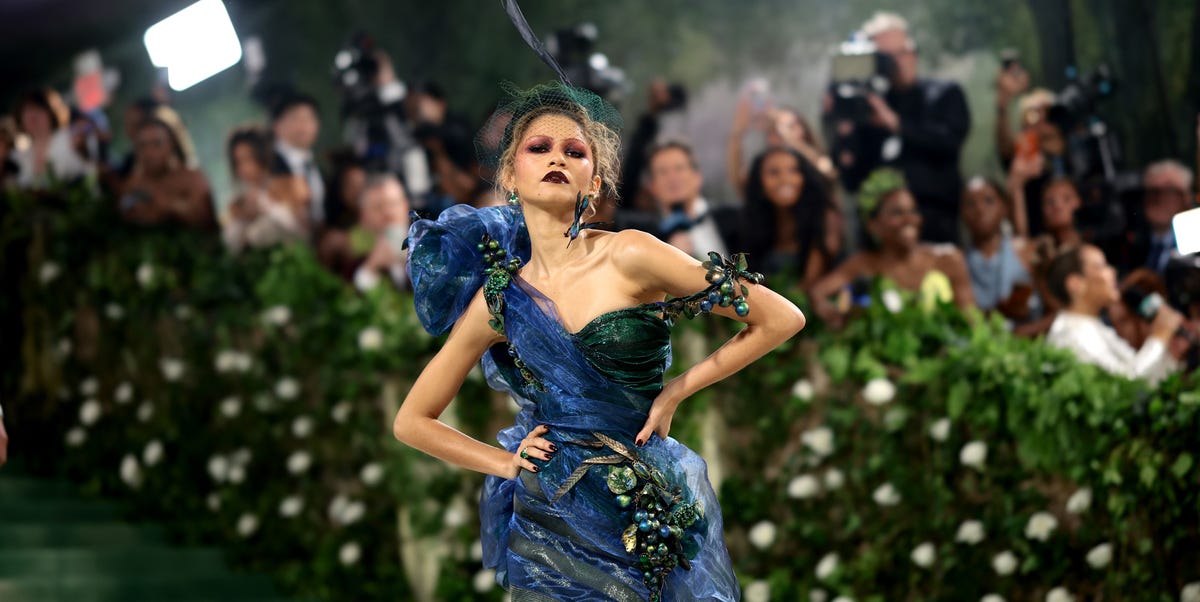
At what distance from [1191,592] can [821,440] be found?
1487 mm

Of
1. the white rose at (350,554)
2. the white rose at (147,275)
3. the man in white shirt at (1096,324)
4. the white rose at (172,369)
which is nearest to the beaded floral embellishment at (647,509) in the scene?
the man in white shirt at (1096,324)

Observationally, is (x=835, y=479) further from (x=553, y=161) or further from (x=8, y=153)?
(x=8, y=153)

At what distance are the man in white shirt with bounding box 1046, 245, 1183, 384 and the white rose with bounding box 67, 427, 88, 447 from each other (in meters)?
4.66

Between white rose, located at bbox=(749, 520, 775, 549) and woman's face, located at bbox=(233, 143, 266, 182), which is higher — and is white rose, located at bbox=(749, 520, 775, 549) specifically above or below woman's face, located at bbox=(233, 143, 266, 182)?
below

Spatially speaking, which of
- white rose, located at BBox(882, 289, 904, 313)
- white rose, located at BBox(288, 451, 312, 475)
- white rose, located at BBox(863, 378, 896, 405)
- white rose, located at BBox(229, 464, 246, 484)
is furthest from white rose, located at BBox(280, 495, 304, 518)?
white rose, located at BBox(882, 289, 904, 313)

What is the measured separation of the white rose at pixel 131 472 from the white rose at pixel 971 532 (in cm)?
389

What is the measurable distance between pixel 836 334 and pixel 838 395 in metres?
0.25

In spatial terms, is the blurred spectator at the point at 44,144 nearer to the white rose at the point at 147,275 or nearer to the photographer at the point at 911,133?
the white rose at the point at 147,275

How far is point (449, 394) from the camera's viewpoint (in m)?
3.09

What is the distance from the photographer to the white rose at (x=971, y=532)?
5.34m

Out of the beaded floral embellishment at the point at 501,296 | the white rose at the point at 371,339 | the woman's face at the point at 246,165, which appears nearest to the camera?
the beaded floral embellishment at the point at 501,296

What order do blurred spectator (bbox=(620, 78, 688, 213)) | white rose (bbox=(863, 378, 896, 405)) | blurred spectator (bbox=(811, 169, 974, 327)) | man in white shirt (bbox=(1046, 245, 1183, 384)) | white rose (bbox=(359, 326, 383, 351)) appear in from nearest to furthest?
1. man in white shirt (bbox=(1046, 245, 1183, 384))
2. white rose (bbox=(863, 378, 896, 405))
3. blurred spectator (bbox=(811, 169, 974, 327))
4. white rose (bbox=(359, 326, 383, 351))
5. blurred spectator (bbox=(620, 78, 688, 213))

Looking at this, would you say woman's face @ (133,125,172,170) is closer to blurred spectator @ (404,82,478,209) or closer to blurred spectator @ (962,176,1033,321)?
blurred spectator @ (404,82,478,209)

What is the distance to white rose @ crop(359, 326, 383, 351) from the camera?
6.37m
